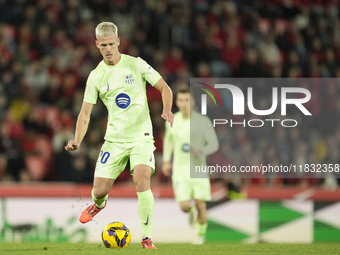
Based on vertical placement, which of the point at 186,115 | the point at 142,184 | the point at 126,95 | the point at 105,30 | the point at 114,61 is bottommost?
the point at 142,184

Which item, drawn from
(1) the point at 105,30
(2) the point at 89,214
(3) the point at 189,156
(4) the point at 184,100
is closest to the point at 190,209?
(3) the point at 189,156

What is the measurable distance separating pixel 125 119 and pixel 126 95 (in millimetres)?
258

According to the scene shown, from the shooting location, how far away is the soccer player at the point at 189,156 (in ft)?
29.3

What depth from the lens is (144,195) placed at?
21.1 ft

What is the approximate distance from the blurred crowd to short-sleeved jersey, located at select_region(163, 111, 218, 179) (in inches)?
70.2

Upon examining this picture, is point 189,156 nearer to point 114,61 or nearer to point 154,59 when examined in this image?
point 114,61

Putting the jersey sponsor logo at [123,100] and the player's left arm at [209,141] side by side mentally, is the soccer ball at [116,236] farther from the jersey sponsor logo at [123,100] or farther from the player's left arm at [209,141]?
the player's left arm at [209,141]

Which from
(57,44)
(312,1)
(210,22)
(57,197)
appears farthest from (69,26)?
(312,1)

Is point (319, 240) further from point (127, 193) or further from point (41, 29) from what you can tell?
point (41, 29)

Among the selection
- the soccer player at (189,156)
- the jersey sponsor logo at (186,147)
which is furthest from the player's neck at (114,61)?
the jersey sponsor logo at (186,147)

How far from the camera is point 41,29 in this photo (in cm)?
1238

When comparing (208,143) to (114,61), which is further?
(208,143)

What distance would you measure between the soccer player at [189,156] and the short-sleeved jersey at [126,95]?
2354mm

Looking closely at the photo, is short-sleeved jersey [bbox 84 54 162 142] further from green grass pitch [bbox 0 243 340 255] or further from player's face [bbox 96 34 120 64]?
green grass pitch [bbox 0 243 340 255]
